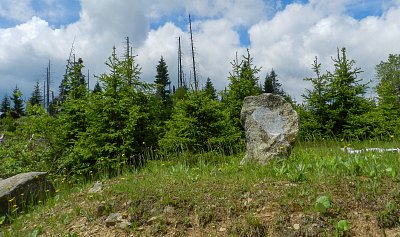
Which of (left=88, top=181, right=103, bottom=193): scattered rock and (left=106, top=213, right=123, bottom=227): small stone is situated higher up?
(left=88, top=181, right=103, bottom=193): scattered rock

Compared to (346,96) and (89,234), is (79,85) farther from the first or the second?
(346,96)

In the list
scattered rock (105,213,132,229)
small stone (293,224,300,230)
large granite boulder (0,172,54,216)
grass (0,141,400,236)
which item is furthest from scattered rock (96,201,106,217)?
small stone (293,224,300,230)

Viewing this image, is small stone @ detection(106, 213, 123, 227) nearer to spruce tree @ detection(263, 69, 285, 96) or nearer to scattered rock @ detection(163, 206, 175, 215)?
scattered rock @ detection(163, 206, 175, 215)

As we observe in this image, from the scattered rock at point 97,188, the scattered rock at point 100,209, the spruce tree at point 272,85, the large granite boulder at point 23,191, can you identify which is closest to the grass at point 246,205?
the scattered rock at point 100,209

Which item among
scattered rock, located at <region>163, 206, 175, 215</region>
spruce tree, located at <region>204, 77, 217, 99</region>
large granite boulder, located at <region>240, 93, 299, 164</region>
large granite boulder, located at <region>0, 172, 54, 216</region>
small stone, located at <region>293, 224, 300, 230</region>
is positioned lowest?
small stone, located at <region>293, 224, 300, 230</region>

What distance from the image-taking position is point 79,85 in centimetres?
1164

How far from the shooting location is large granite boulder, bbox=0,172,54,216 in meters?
6.29

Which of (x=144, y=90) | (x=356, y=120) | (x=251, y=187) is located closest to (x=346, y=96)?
(x=356, y=120)

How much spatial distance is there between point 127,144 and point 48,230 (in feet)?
14.7

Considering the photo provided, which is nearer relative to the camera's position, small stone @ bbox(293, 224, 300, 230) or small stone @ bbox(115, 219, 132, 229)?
small stone @ bbox(293, 224, 300, 230)

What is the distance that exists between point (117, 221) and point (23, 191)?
307cm

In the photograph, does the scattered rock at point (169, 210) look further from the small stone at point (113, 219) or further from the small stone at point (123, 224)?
the small stone at point (113, 219)

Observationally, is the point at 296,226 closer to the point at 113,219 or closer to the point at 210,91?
the point at 113,219

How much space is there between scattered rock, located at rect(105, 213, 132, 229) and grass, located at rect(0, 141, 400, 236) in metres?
0.06
